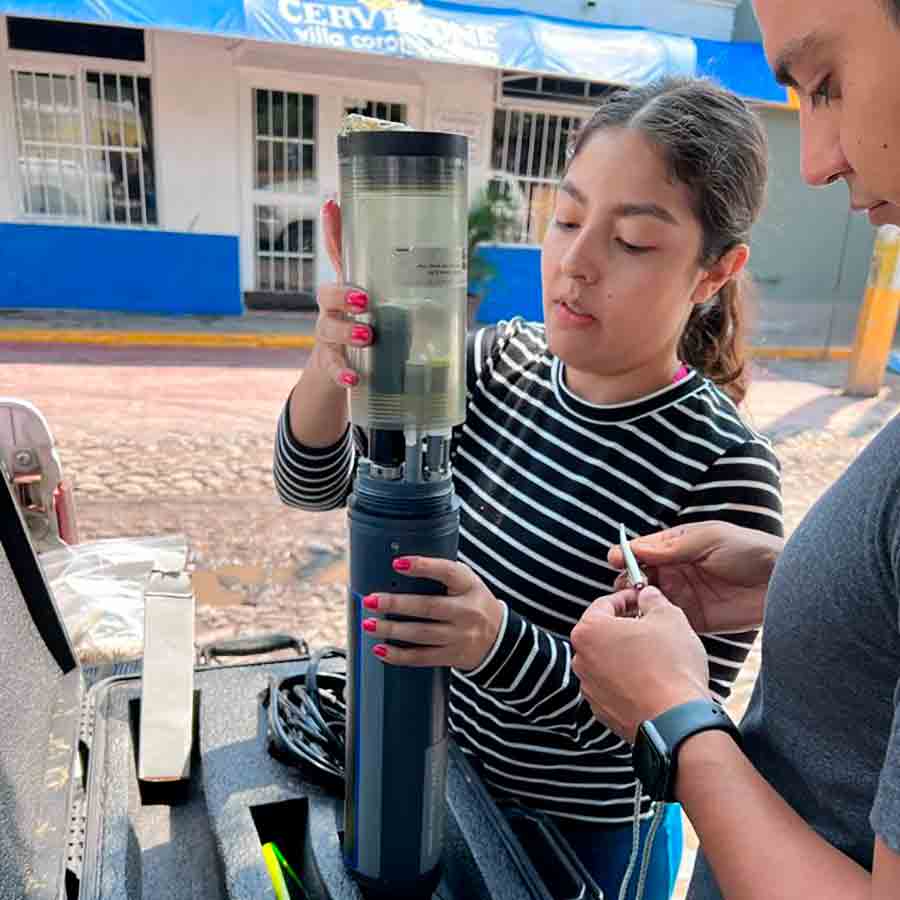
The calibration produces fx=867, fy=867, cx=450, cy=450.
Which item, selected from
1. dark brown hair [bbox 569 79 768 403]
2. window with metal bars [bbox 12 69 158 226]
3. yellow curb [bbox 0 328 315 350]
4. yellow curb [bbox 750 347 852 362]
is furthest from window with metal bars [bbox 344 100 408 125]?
dark brown hair [bbox 569 79 768 403]

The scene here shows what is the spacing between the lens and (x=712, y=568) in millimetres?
1010

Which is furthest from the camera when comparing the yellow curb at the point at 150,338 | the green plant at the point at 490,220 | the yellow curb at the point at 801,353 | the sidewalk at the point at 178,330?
the yellow curb at the point at 801,353

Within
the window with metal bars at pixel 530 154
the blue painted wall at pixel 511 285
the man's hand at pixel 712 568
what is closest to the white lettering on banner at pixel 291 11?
the window with metal bars at pixel 530 154

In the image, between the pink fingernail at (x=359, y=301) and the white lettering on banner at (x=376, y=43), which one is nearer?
the pink fingernail at (x=359, y=301)

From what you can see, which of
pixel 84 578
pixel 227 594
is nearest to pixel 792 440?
pixel 227 594

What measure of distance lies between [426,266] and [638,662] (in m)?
0.39

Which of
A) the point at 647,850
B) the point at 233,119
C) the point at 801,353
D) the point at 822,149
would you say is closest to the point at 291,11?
the point at 233,119

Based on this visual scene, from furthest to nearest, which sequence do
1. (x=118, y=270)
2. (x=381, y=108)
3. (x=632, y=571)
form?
(x=381, y=108), (x=118, y=270), (x=632, y=571)

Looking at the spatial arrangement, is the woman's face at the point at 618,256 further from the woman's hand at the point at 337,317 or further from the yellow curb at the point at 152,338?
the yellow curb at the point at 152,338

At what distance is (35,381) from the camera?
6.13 metres

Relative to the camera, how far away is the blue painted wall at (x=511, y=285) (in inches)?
358

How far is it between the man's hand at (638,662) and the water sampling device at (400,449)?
144 millimetres

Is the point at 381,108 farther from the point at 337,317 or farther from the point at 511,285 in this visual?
the point at 337,317

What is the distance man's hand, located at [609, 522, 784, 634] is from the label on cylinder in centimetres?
39
